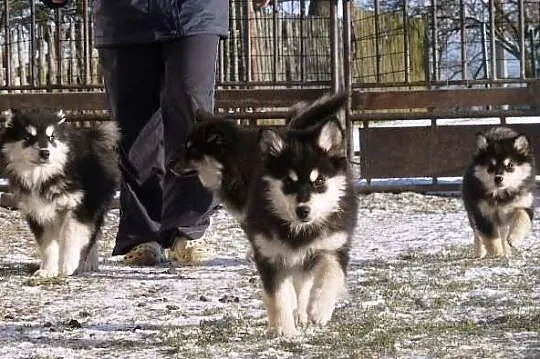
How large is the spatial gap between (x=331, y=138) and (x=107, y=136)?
220cm

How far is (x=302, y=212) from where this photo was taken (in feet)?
14.0

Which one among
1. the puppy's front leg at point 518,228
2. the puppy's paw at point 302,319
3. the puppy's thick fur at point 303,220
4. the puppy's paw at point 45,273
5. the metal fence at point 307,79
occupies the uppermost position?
the metal fence at point 307,79

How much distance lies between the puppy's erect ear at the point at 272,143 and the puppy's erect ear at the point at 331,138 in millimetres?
159

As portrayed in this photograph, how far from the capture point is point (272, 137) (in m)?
4.40

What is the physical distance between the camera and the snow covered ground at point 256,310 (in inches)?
152

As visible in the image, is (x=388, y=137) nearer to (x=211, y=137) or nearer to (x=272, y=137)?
(x=211, y=137)

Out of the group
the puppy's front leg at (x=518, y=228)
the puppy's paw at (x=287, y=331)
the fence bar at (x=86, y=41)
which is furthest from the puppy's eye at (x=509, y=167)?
the fence bar at (x=86, y=41)

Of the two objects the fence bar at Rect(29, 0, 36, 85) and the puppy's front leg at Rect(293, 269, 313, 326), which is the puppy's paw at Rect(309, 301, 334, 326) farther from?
the fence bar at Rect(29, 0, 36, 85)

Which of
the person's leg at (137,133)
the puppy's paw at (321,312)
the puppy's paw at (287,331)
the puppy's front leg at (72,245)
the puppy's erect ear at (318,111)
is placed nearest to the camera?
the puppy's paw at (287,331)

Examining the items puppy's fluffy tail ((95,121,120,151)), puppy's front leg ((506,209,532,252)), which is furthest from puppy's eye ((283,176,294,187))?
puppy's front leg ((506,209,532,252))

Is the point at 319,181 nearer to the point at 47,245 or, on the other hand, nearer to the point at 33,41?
the point at 47,245

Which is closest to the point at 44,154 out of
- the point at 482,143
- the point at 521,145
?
the point at 482,143

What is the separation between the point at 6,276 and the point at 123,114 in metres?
1.24

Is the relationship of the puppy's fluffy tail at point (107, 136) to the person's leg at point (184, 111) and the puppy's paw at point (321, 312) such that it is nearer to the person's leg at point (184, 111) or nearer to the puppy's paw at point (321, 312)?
the person's leg at point (184, 111)
